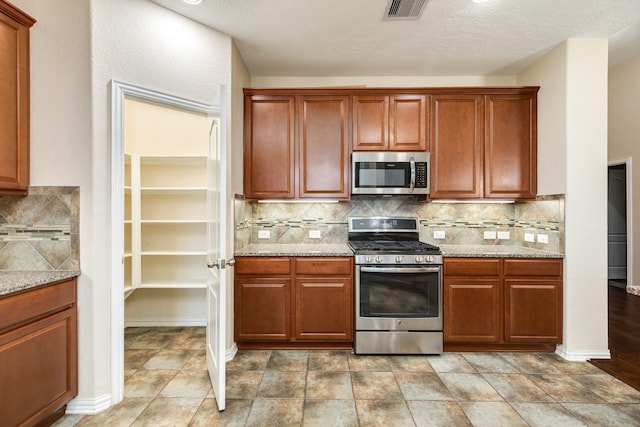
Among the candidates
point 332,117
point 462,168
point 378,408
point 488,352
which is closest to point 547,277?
point 488,352

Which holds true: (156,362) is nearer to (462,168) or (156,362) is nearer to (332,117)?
(332,117)

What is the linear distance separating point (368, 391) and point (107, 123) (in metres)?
2.52

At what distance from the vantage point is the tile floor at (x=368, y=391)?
1.87 meters

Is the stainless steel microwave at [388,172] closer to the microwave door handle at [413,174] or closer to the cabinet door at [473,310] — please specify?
the microwave door handle at [413,174]

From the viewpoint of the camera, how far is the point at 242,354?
8.92 feet

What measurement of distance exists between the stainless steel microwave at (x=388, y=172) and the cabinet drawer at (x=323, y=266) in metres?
0.71

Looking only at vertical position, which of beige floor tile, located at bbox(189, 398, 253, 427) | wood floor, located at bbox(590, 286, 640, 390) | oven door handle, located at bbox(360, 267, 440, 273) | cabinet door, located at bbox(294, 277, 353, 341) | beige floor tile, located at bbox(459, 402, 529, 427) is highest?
oven door handle, located at bbox(360, 267, 440, 273)

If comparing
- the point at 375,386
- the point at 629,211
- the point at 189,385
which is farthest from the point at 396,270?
the point at 629,211

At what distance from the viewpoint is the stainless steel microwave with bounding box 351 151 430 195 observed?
2.95 m

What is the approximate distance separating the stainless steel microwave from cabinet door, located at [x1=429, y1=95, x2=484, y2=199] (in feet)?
0.51

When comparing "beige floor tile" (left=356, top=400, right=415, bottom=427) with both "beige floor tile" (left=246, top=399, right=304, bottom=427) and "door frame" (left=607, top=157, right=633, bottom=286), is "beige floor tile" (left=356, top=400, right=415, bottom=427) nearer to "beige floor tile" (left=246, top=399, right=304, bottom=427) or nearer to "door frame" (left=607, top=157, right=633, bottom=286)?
"beige floor tile" (left=246, top=399, right=304, bottom=427)

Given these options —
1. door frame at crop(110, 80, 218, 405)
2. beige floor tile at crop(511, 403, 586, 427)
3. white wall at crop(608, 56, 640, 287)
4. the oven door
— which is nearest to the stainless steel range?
the oven door

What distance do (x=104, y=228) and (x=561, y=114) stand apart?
3.75 m

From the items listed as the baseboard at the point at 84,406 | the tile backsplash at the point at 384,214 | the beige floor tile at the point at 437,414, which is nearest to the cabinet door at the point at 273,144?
the tile backsplash at the point at 384,214
